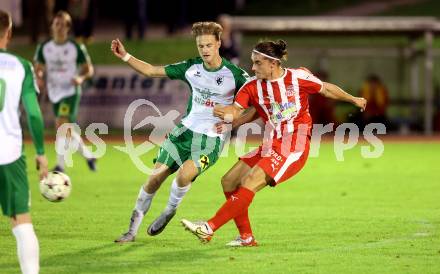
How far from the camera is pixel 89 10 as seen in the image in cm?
3303

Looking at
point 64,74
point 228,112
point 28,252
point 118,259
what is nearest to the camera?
point 28,252

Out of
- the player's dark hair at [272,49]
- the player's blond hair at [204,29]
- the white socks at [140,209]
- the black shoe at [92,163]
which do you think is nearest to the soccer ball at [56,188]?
the white socks at [140,209]

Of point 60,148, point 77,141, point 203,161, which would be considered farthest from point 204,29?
point 60,148

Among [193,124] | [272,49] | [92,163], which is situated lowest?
[92,163]

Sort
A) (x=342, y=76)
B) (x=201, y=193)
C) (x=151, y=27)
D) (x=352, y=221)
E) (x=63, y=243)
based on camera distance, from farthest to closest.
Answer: (x=151, y=27) < (x=342, y=76) < (x=201, y=193) < (x=352, y=221) < (x=63, y=243)

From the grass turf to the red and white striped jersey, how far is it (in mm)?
1200

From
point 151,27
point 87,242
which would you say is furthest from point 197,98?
point 151,27

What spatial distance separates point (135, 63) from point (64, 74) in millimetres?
7481

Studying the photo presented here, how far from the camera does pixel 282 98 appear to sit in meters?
11.0

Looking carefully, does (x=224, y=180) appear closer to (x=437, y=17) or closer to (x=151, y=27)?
(x=151, y=27)

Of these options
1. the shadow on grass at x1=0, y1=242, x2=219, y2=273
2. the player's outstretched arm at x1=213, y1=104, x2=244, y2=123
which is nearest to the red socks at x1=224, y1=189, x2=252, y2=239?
the shadow on grass at x1=0, y1=242, x2=219, y2=273

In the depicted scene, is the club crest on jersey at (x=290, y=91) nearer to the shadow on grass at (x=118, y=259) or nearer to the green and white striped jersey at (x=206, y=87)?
the green and white striped jersey at (x=206, y=87)

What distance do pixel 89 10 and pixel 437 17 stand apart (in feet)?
48.0

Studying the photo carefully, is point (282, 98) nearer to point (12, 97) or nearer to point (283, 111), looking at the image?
point (283, 111)
